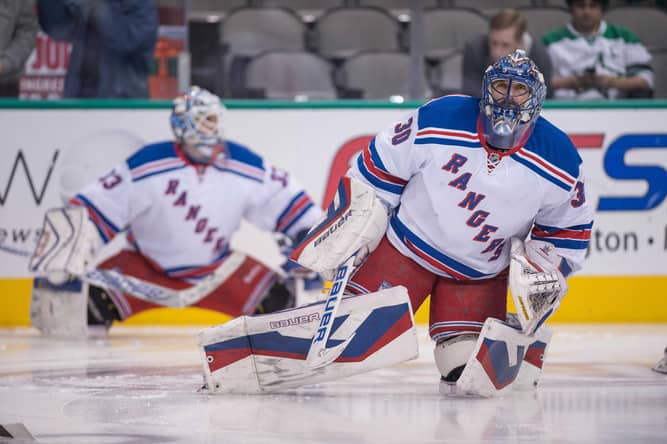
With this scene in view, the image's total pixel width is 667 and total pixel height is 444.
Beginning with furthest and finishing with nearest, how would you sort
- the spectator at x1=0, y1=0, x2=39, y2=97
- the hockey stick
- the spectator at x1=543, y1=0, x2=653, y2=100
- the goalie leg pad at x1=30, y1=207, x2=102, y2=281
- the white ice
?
the spectator at x1=543, y1=0, x2=653, y2=100 < the spectator at x1=0, y1=0, x2=39, y2=97 < the goalie leg pad at x1=30, y1=207, x2=102, y2=281 < the hockey stick < the white ice

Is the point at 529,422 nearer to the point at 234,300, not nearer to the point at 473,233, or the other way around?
the point at 473,233

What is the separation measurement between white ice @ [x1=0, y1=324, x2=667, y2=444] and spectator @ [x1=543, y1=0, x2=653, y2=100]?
1796 millimetres

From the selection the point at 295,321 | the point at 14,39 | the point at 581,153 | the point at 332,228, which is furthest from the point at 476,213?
the point at 14,39

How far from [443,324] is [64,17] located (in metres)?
3.04

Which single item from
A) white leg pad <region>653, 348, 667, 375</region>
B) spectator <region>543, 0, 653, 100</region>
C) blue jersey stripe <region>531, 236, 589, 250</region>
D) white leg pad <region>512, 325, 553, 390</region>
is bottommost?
white leg pad <region>653, 348, 667, 375</region>

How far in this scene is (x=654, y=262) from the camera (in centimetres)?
646

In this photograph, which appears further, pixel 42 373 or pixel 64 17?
pixel 64 17

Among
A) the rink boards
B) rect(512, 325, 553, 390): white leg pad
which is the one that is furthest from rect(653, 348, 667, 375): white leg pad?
the rink boards

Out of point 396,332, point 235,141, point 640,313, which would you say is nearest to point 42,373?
point 396,332

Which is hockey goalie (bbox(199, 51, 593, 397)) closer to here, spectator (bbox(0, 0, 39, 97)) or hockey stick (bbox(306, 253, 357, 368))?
hockey stick (bbox(306, 253, 357, 368))

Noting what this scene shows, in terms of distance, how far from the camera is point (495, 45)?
6.21m

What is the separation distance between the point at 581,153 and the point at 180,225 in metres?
2.13

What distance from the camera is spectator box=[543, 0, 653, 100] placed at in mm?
6512

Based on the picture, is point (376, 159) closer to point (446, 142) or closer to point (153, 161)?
point (446, 142)
